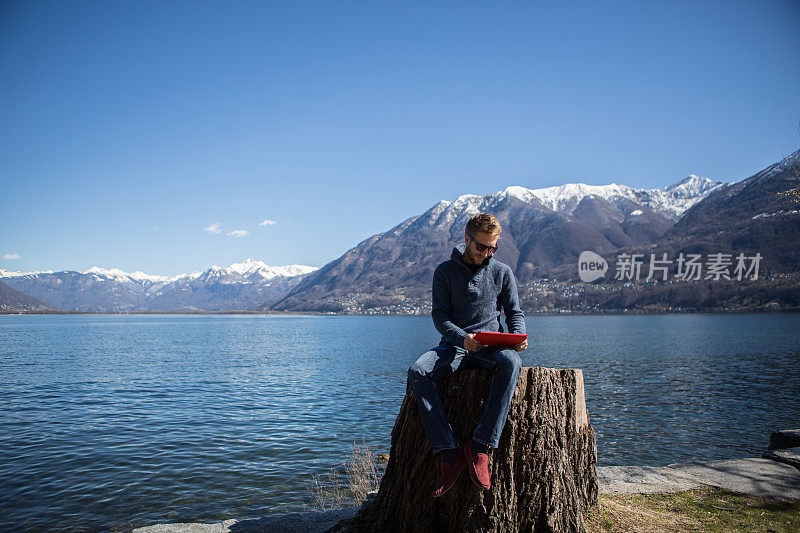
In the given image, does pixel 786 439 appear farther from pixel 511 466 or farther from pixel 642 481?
pixel 511 466

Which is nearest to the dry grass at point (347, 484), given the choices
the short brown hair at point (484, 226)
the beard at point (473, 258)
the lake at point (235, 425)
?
the lake at point (235, 425)

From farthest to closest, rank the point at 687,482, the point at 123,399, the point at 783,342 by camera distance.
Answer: the point at 783,342, the point at 123,399, the point at 687,482

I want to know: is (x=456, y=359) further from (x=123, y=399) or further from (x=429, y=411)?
(x=123, y=399)

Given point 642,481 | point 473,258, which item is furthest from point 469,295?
point 642,481

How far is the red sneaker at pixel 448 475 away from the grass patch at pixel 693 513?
207 centimetres

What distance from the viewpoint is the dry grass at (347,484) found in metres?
11.5

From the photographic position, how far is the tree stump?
5539 mm

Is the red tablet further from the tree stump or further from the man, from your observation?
the tree stump

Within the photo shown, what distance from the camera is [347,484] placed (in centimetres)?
1371

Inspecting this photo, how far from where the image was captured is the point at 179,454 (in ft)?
54.6

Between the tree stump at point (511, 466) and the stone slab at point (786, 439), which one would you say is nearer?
the tree stump at point (511, 466)

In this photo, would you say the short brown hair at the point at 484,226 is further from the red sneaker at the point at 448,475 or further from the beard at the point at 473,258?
the red sneaker at the point at 448,475

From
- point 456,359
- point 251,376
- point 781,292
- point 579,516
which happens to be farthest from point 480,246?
point 781,292

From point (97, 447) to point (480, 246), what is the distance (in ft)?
58.1
